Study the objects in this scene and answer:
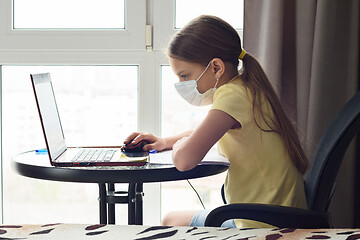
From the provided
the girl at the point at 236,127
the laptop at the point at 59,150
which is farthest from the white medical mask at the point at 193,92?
the laptop at the point at 59,150

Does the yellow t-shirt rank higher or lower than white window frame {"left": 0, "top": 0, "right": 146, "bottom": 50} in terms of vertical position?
lower

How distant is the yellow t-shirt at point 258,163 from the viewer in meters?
1.52

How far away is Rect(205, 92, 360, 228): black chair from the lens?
1275 mm

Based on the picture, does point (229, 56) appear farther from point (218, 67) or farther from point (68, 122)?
point (68, 122)

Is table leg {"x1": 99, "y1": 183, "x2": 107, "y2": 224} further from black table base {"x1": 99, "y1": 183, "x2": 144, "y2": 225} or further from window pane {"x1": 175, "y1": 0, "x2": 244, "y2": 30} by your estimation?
window pane {"x1": 175, "y1": 0, "x2": 244, "y2": 30}

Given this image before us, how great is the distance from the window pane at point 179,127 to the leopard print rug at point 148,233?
56.4 inches

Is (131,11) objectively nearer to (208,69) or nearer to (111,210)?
(208,69)

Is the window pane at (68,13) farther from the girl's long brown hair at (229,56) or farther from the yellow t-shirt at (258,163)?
the yellow t-shirt at (258,163)

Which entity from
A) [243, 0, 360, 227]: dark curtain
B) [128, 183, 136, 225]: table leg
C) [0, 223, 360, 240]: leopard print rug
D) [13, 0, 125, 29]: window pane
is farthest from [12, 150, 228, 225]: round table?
[13, 0, 125, 29]: window pane

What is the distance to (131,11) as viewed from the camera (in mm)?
2320

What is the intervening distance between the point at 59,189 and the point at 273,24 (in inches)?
50.9

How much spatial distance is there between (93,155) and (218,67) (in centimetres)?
50

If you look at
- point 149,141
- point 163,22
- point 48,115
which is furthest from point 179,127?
point 48,115

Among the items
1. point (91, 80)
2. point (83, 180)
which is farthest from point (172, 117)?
point (83, 180)
